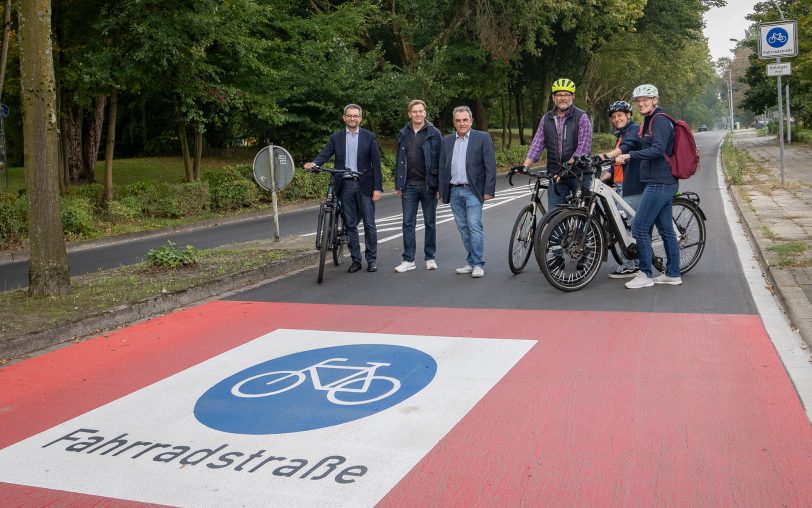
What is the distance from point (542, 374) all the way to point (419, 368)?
2.77ft

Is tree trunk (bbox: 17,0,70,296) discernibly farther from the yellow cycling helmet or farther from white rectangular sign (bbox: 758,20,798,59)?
white rectangular sign (bbox: 758,20,798,59)

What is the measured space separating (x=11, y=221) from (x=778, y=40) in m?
16.3

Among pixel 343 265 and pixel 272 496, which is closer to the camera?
pixel 272 496

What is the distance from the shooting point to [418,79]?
31203mm

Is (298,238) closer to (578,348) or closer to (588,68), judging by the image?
(578,348)

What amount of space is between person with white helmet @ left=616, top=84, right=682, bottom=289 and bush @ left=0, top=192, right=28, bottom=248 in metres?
11.9

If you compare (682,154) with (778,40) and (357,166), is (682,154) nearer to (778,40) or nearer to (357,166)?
(357,166)

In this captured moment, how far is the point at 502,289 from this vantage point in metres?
8.50

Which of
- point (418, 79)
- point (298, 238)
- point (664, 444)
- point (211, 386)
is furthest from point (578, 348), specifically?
point (418, 79)

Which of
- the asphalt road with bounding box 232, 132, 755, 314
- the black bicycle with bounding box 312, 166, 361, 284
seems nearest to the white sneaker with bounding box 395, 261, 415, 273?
the asphalt road with bounding box 232, 132, 755, 314

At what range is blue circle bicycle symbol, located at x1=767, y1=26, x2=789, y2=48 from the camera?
1759 centimetres

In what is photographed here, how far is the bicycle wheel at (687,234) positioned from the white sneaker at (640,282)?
0.61 metres

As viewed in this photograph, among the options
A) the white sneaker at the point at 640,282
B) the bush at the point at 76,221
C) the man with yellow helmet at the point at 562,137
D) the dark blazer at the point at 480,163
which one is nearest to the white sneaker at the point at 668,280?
the white sneaker at the point at 640,282

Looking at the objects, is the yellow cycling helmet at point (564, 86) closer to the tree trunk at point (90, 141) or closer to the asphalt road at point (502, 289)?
A: the asphalt road at point (502, 289)
